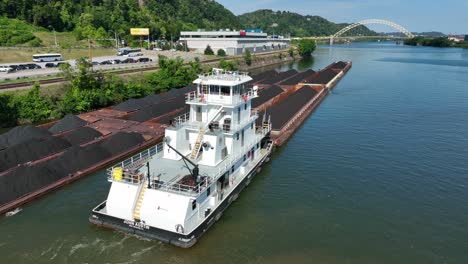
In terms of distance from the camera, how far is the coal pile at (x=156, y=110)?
3766cm

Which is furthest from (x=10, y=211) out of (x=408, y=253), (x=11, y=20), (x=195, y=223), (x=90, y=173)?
(x=11, y=20)

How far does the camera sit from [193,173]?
59.4 feet

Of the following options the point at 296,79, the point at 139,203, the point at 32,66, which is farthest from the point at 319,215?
the point at 32,66

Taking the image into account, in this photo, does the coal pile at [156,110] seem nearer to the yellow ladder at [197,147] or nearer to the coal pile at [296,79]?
the yellow ladder at [197,147]

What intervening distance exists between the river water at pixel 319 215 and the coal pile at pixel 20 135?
8469 mm

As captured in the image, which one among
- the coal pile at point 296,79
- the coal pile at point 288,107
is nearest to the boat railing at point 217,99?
the coal pile at point 288,107

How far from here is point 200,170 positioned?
67.9 ft

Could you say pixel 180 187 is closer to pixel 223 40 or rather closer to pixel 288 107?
pixel 288 107

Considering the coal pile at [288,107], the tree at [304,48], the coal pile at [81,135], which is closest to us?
the coal pile at [81,135]

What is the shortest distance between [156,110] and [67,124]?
1040 cm

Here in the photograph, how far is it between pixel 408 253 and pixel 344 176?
9.28 m

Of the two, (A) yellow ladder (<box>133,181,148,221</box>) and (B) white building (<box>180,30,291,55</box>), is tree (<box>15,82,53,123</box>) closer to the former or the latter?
(A) yellow ladder (<box>133,181,148,221</box>)

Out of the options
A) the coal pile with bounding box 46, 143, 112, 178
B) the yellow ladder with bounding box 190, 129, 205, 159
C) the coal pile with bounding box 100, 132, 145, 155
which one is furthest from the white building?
the yellow ladder with bounding box 190, 129, 205, 159

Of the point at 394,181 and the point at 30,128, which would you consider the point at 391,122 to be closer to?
the point at 394,181
